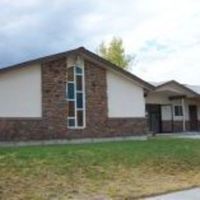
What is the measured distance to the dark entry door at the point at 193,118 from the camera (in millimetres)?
45406

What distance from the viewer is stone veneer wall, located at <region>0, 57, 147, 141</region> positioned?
2541cm

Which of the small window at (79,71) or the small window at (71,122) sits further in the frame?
the small window at (79,71)

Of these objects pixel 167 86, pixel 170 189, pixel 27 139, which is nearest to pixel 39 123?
pixel 27 139

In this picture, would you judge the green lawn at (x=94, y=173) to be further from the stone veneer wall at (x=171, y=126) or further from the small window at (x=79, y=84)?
the stone veneer wall at (x=171, y=126)

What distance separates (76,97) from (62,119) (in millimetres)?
1608

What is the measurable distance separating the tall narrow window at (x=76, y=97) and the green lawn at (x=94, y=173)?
304 inches

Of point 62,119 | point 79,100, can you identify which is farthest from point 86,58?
point 62,119

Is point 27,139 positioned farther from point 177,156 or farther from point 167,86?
point 167,86

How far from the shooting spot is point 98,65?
28656 millimetres

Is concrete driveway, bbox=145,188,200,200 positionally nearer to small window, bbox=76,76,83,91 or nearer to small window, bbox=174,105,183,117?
small window, bbox=76,76,83,91

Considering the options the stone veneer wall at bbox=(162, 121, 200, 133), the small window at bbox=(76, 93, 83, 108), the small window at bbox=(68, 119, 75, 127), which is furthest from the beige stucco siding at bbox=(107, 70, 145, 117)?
the stone veneer wall at bbox=(162, 121, 200, 133)

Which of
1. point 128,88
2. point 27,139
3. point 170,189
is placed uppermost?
point 128,88

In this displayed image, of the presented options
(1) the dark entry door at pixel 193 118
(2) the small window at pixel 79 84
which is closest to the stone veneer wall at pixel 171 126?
(1) the dark entry door at pixel 193 118

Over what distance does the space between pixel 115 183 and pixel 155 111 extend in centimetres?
2783
